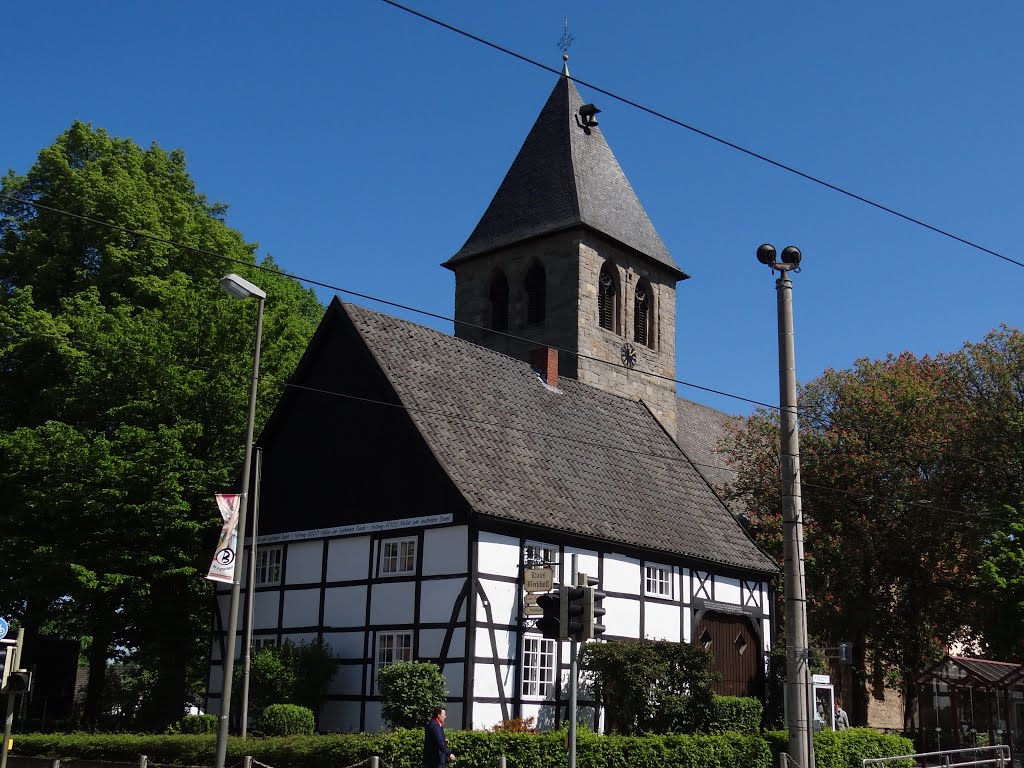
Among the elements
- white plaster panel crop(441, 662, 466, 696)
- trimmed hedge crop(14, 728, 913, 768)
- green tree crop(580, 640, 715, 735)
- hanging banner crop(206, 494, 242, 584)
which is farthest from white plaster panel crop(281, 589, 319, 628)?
green tree crop(580, 640, 715, 735)

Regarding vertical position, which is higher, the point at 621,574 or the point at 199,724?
the point at 621,574

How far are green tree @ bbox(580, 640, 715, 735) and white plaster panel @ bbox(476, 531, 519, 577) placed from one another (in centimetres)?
231

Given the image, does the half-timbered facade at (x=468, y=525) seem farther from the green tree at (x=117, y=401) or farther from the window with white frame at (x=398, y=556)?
the green tree at (x=117, y=401)

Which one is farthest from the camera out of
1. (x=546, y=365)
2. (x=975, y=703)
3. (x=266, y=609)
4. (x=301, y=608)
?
(x=546, y=365)

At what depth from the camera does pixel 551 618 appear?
1569 centimetres

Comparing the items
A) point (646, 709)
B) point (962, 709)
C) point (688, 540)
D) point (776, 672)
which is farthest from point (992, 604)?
point (646, 709)

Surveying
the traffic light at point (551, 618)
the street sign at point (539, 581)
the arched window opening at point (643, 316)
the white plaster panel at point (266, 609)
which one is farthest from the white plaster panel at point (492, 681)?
the arched window opening at point (643, 316)

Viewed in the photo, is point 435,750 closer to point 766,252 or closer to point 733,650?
point 766,252

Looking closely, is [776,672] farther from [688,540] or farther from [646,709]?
[646,709]

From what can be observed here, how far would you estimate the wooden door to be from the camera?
2872 cm

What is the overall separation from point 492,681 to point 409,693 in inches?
81.3

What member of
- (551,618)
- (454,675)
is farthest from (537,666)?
(551,618)

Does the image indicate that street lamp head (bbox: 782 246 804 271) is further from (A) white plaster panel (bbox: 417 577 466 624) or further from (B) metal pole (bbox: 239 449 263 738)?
(B) metal pole (bbox: 239 449 263 738)

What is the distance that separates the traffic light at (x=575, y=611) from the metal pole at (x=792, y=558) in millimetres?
2605
